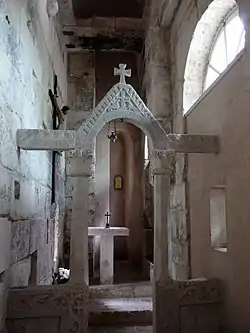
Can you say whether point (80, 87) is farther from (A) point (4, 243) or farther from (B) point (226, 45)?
(A) point (4, 243)

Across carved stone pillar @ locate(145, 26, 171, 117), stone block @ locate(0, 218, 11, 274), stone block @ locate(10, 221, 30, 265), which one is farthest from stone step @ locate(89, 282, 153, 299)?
carved stone pillar @ locate(145, 26, 171, 117)

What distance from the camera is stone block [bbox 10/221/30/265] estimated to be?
9.41ft

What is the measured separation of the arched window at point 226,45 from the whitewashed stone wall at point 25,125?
1771 mm

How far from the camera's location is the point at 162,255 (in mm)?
2961

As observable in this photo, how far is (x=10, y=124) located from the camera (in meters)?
2.79

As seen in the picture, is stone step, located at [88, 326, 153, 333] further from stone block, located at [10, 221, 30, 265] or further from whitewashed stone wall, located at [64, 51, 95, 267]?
whitewashed stone wall, located at [64, 51, 95, 267]

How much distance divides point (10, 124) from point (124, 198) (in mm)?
6212

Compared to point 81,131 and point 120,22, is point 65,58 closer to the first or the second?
point 120,22

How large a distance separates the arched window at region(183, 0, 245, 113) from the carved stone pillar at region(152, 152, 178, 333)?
119 cm

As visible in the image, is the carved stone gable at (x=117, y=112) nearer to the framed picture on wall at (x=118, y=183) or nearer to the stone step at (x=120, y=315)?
the stone step at (x=120, y=315)

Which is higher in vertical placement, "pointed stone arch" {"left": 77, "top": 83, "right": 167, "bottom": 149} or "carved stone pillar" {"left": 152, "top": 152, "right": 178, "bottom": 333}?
"pointed stone arch" {"left": 77, "top": 83, "right": 167, "bottom": 149}

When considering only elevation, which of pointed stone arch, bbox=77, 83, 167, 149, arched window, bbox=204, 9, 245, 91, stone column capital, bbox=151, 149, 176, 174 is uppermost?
arched window, bbox=204, 9, 245, 91

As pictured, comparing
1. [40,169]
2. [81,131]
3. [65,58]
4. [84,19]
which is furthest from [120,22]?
[81,131]

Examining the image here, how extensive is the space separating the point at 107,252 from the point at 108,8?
410 cm
